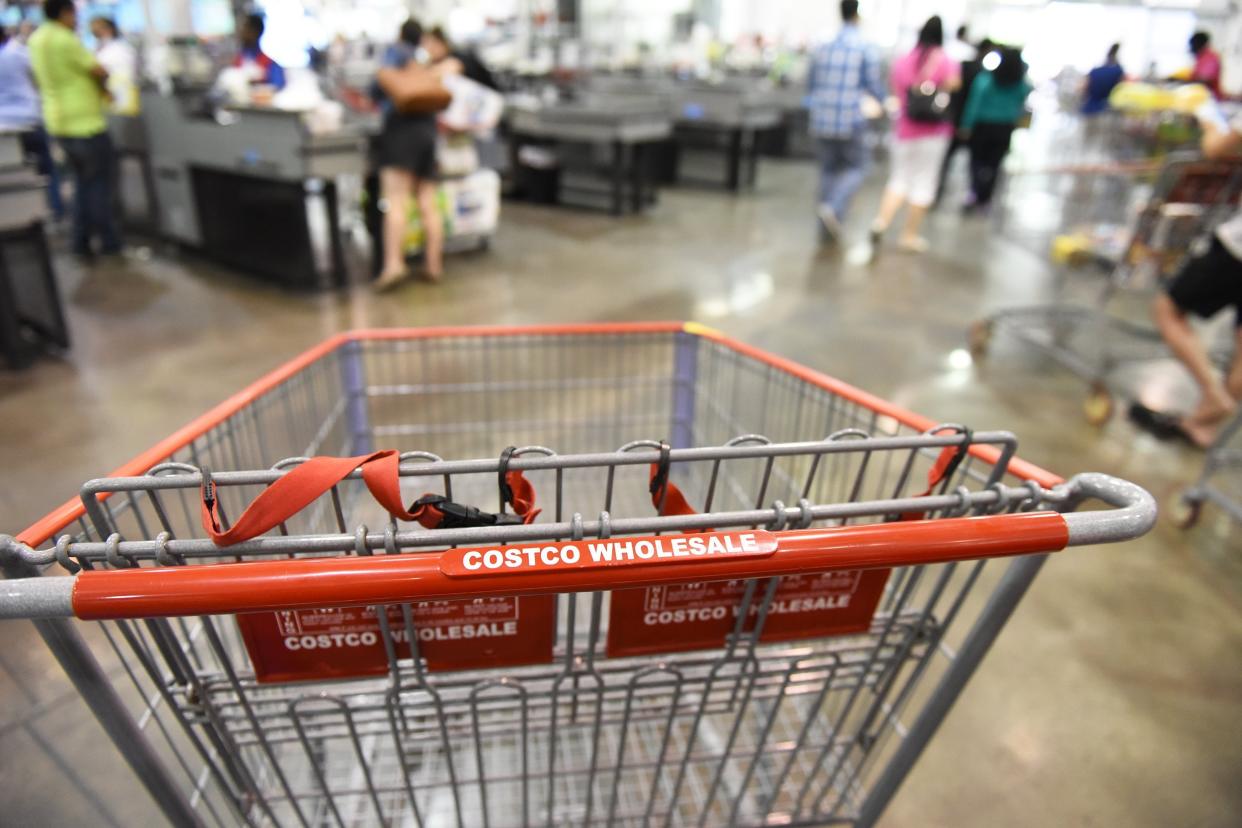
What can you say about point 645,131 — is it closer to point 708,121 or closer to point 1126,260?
point 708,121

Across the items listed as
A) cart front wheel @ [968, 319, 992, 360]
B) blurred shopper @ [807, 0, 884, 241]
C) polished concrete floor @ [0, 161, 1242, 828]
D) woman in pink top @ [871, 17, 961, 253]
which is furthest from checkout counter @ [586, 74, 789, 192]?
cart front wheel @ [968, 319, 992, 360]

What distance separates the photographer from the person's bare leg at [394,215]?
5.24 metres

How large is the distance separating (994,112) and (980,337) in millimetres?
3837

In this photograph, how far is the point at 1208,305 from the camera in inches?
127

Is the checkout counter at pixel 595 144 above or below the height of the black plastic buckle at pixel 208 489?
below

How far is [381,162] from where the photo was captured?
5215 millimetres

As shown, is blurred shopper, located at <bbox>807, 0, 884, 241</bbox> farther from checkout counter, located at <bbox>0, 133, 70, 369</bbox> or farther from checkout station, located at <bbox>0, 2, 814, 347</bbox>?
checkout counter, located at <bbox>0, 133, 70, 369</bbox>

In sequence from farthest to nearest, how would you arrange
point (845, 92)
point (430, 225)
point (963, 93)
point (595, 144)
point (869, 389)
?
point (595, 144)
point (963, 93)
point (845, 92)
point (430, 225)
point (869, 389)

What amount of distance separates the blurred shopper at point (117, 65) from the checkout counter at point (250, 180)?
207mm

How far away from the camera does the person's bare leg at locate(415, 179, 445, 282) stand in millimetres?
5359

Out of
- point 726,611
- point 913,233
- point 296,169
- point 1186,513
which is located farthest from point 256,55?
point 1186,513

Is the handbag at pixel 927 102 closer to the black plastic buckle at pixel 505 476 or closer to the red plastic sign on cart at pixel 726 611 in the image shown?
the red plastic sign on cart at pixel 726 611

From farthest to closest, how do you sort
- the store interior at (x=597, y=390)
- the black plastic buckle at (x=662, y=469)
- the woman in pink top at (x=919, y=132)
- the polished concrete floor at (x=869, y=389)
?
the woman in pink top at (x=919, y=132)
the polished concrete floor at (x=869, y=389)
the store interior at (x=597, y=390)
the black plastic buckle at (x=662, y=469)

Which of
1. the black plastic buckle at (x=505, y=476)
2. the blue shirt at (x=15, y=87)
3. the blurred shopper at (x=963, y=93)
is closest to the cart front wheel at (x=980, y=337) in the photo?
the blurred shopper at (x=963, y=93)
